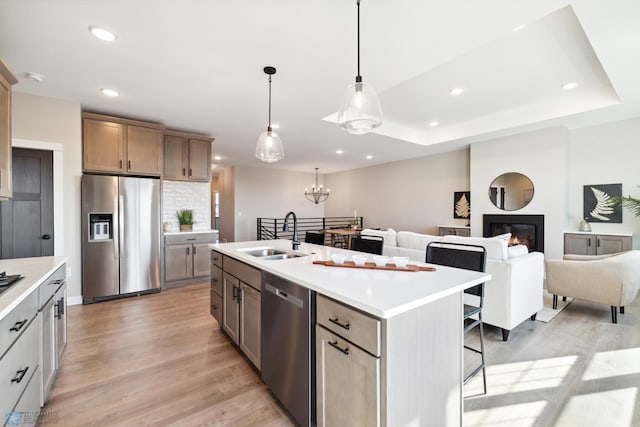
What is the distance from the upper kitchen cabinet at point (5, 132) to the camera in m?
1.88

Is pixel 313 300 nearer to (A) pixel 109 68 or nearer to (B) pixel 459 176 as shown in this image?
(A) pixel 109 68

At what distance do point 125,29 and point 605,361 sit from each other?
460 cm

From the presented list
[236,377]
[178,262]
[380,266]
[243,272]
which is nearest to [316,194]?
[178,262]

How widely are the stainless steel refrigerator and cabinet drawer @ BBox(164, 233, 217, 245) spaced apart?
0.28m

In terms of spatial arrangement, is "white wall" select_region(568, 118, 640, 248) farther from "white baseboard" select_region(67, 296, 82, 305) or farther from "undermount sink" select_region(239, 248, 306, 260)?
"white baseboard" select_region(67, 296, 82, 305)

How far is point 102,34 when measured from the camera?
7.14 feet

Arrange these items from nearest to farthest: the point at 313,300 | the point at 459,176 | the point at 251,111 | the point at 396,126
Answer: the point at 313,300, the point at 251,111, the point at 396,126, the point at 459,176

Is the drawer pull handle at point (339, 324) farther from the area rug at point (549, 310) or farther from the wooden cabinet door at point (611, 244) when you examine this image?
the wooden cabinet door at point (611, 244)

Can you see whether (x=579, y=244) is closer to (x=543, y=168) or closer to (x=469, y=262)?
(x=543, y=168)

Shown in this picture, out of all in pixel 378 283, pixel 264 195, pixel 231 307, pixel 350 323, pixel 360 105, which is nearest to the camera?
pixel 350 323

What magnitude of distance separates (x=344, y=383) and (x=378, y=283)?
0.49 metres

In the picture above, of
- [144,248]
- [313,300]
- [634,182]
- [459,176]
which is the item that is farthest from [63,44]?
[634,182]

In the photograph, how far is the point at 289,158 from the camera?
24.2ft

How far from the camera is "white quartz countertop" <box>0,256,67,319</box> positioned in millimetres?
1217
